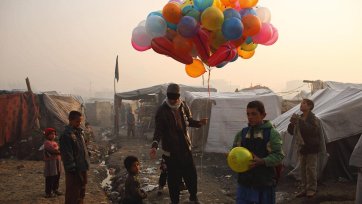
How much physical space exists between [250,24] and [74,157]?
3511mm

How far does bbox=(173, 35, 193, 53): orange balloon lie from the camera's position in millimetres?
5480

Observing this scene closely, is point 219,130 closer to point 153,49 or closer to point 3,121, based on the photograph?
point 153,49

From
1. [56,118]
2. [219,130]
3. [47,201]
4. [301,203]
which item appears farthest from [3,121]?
[301,203]

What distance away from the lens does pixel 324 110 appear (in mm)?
7914

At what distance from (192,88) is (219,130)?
7820mm

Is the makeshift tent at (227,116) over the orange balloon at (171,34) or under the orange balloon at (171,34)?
under

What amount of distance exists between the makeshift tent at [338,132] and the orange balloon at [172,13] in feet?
13.4

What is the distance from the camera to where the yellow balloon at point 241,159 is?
3188mm

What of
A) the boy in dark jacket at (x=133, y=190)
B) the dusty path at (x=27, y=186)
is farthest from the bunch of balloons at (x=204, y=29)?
the dusty path at (x=27, y=186)

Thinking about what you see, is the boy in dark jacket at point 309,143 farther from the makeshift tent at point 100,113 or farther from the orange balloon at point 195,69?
the makeshift tent at point 100,113

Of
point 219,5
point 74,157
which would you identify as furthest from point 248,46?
point 74,157

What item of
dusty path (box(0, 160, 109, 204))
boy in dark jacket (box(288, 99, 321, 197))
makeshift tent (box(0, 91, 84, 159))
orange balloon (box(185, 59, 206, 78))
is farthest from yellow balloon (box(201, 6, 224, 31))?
makeshift tent (box(0, 91, 84, 159))

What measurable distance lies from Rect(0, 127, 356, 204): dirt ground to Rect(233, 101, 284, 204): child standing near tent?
2740mm

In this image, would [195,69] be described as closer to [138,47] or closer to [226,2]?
[138,47]
